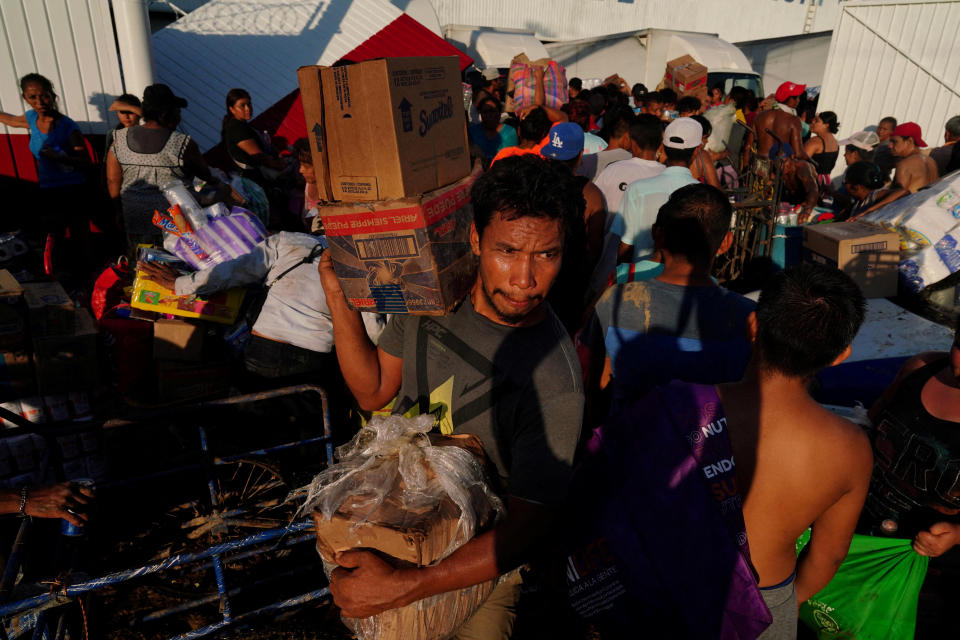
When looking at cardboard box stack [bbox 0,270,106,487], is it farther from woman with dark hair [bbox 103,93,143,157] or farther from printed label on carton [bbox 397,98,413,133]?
woman with dark hair [bbox 103,93,143,157]

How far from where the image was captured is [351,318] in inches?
87.6

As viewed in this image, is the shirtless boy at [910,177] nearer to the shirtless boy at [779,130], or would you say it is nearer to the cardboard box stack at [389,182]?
the shirtless boy at [779,130]

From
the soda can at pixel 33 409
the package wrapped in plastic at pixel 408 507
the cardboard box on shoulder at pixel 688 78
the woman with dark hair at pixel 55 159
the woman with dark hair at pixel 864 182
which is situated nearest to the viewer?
the package wrapped in plastic at pixel 408 507

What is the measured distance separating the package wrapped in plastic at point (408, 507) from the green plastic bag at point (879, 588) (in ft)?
5.81

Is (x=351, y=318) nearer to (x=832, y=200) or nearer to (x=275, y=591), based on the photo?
(x=275, y=591)

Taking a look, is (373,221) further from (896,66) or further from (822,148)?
(896,66)

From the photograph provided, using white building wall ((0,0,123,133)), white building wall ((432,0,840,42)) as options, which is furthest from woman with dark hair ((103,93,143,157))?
white building wall ((432,0,840,42))

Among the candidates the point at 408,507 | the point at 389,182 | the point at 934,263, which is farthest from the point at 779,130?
the point at 408,507

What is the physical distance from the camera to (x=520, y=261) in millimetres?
1853

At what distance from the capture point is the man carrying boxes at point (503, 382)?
164cm

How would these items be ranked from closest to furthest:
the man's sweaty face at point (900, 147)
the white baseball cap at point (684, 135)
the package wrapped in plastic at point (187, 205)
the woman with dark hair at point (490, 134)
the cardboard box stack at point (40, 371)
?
the cardboard box stack at point (40, 371) → the package wrapped in plastic at point (187, 205) → the white baseball cap at point (684, 135) → the man's sweaty face at point (900, 147) → the woman with dark hair at point (490, 134)

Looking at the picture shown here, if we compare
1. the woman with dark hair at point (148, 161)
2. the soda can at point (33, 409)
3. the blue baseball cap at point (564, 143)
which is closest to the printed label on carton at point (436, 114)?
the soda can at point (33, 409)

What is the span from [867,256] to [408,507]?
16.4ft

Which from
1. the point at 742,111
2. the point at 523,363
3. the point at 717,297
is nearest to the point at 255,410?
the point at 523,363
